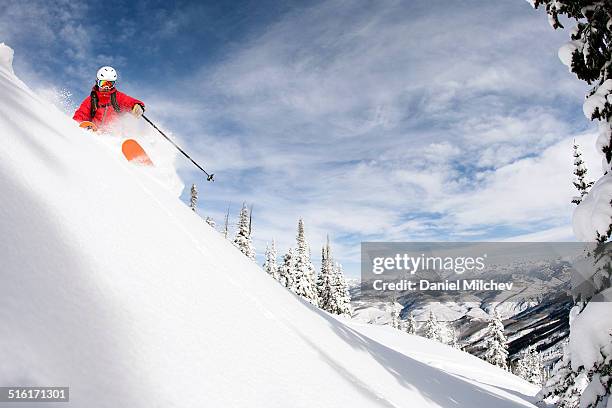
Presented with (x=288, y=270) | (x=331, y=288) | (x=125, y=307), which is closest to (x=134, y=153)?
(x=125, y=307)

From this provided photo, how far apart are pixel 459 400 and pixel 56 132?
7.67m

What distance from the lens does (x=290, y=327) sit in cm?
436

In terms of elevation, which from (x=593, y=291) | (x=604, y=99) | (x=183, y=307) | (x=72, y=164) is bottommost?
(x=183, y=307)

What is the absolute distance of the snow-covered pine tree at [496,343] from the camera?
4400 cm

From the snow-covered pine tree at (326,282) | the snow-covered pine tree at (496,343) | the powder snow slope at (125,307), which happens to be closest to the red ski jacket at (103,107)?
the powder snow slope at (125,307)

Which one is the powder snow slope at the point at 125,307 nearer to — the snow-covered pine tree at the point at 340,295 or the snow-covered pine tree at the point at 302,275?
the snow-covered pine tree at the point at 302,275

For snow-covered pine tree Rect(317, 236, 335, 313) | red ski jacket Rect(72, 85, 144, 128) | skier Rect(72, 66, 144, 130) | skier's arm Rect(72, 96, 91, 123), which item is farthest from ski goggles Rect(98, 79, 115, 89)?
snow-covered pine tree Rect(317, 236, 335, 313)

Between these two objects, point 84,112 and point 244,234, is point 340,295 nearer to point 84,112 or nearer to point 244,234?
point 244,234

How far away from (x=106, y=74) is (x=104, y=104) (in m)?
0.82

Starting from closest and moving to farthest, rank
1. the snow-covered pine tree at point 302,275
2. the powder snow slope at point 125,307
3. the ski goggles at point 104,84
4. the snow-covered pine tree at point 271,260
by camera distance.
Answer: the powder snow slope at point 125,307
the ski goggles at point 104,84
the snow-covered pine tree at point 302,275
the snow-covered pine tree at point 271,260

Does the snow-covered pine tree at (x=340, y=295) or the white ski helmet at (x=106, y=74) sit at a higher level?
the white ski helmet at (x=106, y=74)

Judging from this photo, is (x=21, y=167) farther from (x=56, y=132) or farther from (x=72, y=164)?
(x=56, y=132)

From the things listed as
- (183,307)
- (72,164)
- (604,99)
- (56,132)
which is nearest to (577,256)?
(604,99)

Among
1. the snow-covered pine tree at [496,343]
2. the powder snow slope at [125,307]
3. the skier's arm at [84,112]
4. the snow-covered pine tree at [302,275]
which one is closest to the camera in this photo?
the powder snow slope at [125,307]
